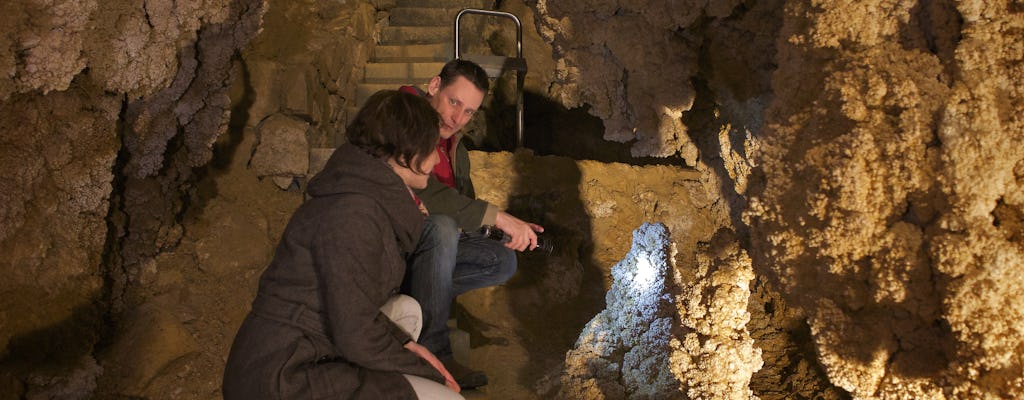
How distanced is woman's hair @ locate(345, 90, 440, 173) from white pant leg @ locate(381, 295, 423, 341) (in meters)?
0.46

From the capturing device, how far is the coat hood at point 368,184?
2.00 m

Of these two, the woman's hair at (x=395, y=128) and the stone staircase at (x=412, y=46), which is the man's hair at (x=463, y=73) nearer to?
the woman's hair at (x=395, y=128)

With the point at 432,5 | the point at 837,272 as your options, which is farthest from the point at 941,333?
the point at 432,5

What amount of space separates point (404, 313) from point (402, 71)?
12.9 ft

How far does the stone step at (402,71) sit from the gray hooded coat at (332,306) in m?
3.91

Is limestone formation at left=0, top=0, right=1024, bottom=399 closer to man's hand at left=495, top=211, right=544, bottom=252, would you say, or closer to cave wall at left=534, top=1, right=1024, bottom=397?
cave wall at left=534, top=1, right=1024, bottom=397

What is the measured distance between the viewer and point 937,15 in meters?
2.00

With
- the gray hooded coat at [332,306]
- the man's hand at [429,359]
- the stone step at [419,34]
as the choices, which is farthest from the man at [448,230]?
the stone step at [419,34]

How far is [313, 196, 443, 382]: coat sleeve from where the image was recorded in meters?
1.89

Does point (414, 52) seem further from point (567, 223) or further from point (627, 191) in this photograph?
point (627, 191)

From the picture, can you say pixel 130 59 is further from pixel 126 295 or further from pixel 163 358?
pixel 163 358

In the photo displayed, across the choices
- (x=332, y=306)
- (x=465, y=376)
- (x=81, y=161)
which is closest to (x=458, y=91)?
(x=465, y=376)

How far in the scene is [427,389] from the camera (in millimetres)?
2031

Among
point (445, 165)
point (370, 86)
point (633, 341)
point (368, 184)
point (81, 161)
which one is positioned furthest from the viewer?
point (370, 86)
